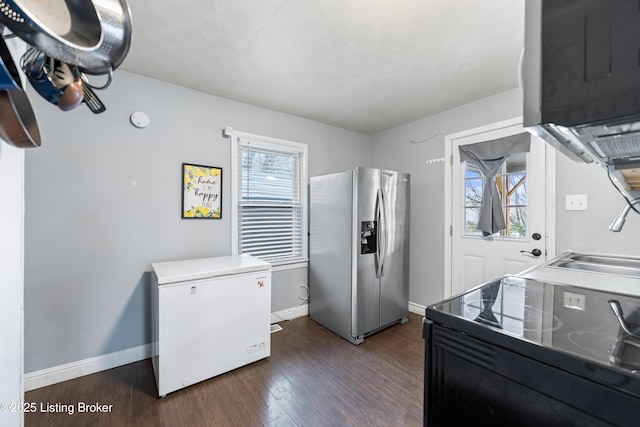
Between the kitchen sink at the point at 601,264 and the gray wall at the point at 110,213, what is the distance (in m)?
2.71

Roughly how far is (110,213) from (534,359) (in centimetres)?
266

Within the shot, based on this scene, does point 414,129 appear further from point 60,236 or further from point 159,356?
point 60,236

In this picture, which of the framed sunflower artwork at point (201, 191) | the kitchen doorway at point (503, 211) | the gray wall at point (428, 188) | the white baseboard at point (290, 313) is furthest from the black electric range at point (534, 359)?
the white baseboard at point (290, 313)

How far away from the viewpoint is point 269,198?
117 inches

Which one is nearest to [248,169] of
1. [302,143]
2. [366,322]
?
[302,143]

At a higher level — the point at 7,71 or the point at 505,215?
the point at 7,71

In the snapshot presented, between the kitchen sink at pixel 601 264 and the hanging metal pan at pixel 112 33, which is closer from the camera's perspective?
the hanging metal pan at pixel 112 33

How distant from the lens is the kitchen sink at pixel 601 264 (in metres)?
1.51

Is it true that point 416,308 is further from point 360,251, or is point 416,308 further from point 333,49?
point 333,49

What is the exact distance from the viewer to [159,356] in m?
1.77

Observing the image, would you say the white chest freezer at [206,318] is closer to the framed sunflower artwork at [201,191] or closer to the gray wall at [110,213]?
the gray wall at [110,213]

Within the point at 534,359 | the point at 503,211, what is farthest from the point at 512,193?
the point at 534,359

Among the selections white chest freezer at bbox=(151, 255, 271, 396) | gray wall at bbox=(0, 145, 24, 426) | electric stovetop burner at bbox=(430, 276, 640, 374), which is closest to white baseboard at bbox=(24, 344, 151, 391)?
white chest freezer at bbox=(151, 255, 271, 396)

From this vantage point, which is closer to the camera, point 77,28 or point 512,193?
point 77,28
